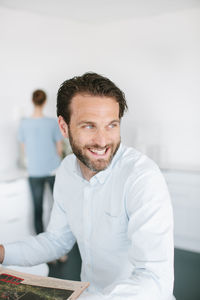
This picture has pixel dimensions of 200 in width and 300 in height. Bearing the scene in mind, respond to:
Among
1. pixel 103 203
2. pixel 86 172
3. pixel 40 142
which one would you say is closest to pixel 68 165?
pixel 86 172

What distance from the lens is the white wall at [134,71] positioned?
11.8 feet

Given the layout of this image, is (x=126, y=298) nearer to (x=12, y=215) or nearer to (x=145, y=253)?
(x=145, y=253)

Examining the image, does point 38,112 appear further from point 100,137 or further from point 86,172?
point 100,137

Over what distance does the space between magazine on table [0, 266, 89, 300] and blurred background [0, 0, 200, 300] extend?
220cm

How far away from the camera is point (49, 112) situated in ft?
13.3

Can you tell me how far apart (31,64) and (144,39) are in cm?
137

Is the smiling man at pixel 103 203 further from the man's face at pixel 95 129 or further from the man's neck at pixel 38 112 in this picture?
the man's neck at pixel 38 112

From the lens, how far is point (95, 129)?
1.12 metres

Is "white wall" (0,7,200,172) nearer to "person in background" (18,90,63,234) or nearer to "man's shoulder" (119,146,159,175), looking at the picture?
"person in background" (18,90,63,234)

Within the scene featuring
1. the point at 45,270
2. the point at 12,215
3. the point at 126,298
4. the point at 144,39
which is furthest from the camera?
the point at 144,39

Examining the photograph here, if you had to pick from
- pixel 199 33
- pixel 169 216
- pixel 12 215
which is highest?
pixel 199 33

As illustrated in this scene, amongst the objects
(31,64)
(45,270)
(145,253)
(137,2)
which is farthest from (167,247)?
(31,64)

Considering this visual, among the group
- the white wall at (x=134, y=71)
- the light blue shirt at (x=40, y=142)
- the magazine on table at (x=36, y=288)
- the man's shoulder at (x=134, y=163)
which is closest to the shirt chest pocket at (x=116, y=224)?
the man's shoulder at (x=134, y=163)

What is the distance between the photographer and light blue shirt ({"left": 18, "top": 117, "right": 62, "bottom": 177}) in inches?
123
